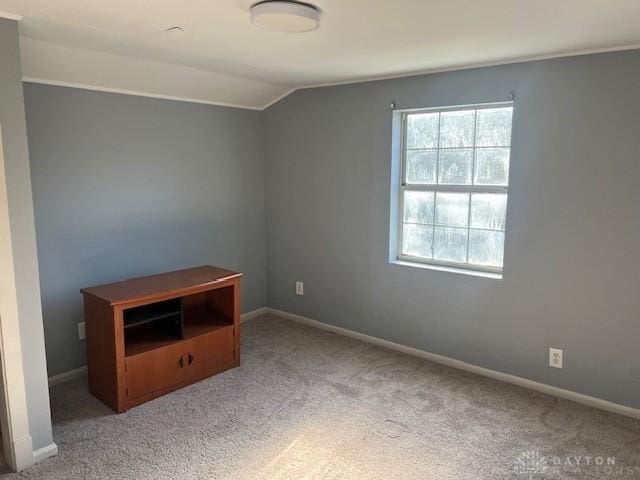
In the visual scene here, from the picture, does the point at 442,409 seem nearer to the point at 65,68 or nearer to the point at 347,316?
the point at 347,316

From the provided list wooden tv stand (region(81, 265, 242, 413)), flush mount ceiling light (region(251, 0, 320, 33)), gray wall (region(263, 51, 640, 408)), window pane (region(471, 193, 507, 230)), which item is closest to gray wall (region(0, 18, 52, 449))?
wooden tv stand (region(81, 265, 242, 413))

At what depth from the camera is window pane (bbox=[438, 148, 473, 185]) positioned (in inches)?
128

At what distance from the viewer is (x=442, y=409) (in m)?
2.80

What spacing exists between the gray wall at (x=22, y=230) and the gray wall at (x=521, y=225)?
2.30 m

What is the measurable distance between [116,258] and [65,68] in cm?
129

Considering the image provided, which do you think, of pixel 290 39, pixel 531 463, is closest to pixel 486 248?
pixel 531 463

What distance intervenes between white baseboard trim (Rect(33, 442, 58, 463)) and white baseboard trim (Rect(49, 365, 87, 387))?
0.82 meters

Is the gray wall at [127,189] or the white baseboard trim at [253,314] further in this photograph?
the white baseboard trim at [253,314]

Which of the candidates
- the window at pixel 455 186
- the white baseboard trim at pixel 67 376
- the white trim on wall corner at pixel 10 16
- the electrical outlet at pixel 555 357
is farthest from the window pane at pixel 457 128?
the white baseboard trim at pixel 67 376

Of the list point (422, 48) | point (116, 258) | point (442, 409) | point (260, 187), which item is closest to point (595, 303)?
point (442, 409)

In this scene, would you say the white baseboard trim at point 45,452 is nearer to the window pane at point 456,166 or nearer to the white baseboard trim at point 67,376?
the white baseboard trim at point 67,376

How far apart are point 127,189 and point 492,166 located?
2582 mm

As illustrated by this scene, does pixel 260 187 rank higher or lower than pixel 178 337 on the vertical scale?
higher

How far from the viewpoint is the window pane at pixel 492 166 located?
3103mm
